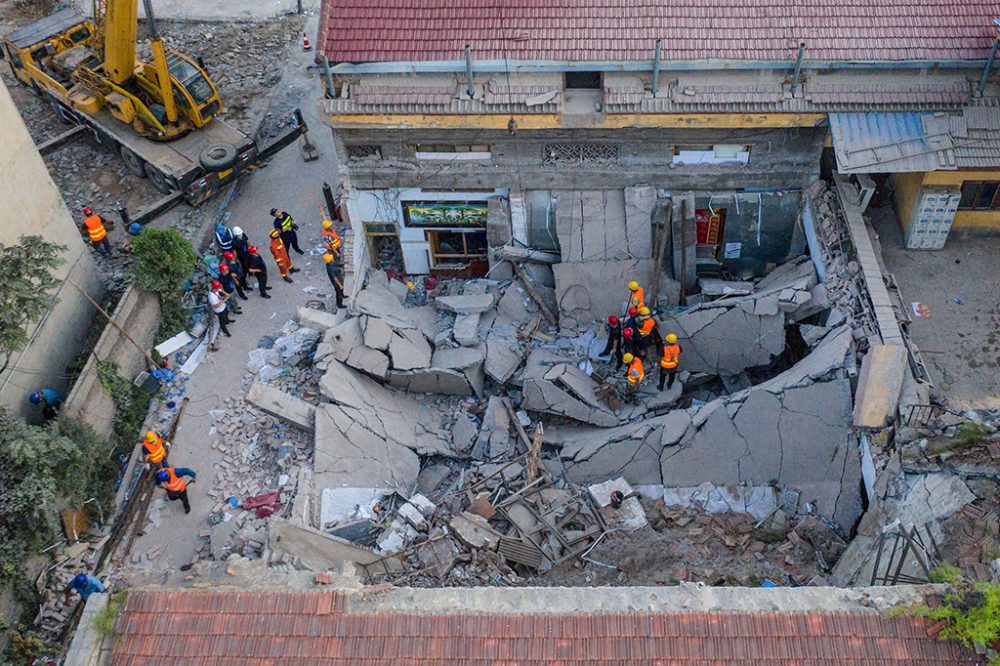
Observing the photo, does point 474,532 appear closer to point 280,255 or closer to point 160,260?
point 280,255

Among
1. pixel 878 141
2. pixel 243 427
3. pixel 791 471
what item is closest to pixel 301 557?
pixel 243 427

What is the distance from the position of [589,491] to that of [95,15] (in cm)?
1942

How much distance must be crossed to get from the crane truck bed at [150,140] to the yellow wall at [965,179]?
55.6ft

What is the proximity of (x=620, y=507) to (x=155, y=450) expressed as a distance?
8910 millimetres

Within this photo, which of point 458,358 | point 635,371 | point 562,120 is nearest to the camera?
point 635,371

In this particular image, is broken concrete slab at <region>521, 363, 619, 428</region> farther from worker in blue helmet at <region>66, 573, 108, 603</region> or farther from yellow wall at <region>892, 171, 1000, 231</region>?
worker in blue helmet at <region>66, 573, 108, 603</region>

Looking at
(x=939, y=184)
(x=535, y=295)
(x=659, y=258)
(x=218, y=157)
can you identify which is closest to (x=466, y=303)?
(x=535, y=295)

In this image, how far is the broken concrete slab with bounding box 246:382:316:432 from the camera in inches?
680

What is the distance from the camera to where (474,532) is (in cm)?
1569

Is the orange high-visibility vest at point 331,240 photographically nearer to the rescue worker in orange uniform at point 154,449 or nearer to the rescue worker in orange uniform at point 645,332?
the rescue worker in orange uniform at point 154,449

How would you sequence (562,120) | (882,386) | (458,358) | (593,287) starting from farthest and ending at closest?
(593,287) < (458,358) < (562,120) < (882,386)

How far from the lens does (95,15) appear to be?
2472 cm

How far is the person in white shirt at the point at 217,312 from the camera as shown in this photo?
19.6 metres

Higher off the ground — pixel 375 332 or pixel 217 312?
pixel 217 312
